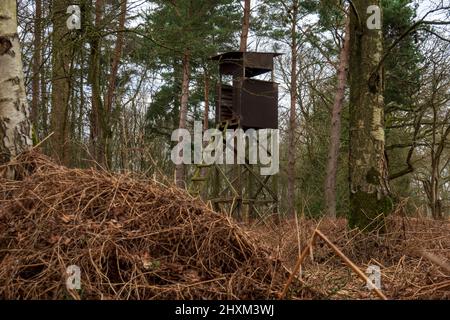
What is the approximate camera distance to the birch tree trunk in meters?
4.21

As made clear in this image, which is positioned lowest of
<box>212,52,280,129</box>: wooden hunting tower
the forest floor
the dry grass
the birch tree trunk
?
the dry grass

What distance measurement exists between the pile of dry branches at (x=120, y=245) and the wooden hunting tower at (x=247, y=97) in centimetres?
884

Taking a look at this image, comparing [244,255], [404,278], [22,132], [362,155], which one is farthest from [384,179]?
[22,132]

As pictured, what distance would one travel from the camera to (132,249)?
324cm

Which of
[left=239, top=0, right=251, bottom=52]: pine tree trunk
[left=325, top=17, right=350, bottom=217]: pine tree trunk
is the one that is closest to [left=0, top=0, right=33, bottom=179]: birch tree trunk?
[left=325, top=17, right=350, bottom=217]: pine tree trunk

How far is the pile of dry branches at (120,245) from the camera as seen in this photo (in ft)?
9.82

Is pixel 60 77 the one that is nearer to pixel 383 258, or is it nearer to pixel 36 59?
pixel 36 59

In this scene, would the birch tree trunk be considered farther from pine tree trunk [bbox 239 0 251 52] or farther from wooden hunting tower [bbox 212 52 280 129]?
pine tree trunk [bbox 239 0 251 52]

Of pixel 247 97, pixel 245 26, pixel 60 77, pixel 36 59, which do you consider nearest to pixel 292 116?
pixel 245 26

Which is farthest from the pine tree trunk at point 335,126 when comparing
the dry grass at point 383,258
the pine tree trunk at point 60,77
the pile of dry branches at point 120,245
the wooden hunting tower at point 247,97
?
the pile of dry branches at point 120,245

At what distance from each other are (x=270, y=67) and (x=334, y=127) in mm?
2633

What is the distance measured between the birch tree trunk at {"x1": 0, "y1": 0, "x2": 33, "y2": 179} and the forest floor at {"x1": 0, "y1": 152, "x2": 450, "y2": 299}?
217 mm

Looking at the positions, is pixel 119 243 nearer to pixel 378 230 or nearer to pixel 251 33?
pixel 378 230

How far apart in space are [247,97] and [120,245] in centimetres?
973
